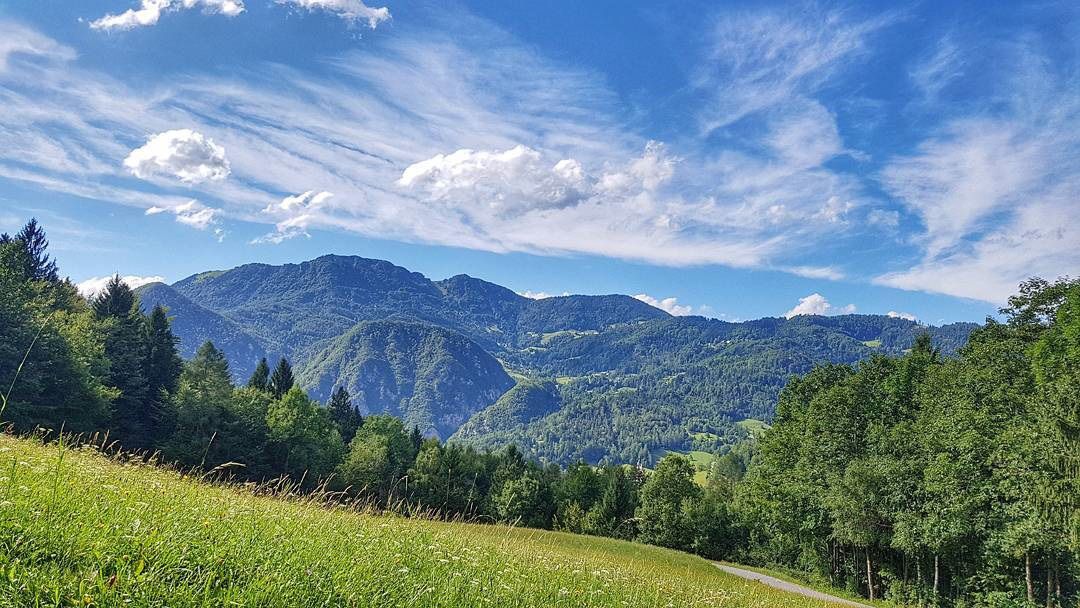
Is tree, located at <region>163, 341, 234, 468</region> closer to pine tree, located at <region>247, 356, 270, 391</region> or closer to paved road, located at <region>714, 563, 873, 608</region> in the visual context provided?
pine tree, located at <region>247, 356, 270, 391</region>

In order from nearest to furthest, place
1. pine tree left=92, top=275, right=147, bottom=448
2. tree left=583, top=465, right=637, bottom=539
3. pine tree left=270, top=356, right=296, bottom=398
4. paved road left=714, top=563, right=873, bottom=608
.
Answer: paved road left=714, top=563, right=873, bottom=608 < pine tree left=92, top=275, right=147, bottom=448 < tree left=583, top=465, right=637, bottom=539 < pine tree left=270, top=356, right=296, bottom=398

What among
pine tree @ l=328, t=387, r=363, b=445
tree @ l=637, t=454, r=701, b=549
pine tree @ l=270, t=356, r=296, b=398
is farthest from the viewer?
pine tree @ l=328, t=387, r=363, b=445

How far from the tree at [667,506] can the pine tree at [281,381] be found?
5899 centimetres

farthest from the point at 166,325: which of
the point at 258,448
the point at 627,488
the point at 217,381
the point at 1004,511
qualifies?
the point at 1004,511

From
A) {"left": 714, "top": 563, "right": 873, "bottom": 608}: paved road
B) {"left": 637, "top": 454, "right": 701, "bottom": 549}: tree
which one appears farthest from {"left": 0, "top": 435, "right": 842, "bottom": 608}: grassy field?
{"left": 637, "top": 454, "right": 701, "bottom": 549}: tree

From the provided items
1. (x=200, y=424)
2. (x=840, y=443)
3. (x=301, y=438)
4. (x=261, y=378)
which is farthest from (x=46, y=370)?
(x=840, y=443)

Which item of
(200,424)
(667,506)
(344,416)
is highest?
(200,424)

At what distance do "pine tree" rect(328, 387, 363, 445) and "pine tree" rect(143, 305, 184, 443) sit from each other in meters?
41.2

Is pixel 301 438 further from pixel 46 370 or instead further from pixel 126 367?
pixel 46 370

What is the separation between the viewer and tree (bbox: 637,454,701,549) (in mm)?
69312

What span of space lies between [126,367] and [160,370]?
6.27 meters

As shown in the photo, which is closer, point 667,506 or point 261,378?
point 667,506

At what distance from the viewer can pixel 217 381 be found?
63.8 metres

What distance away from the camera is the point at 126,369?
5406 cm
